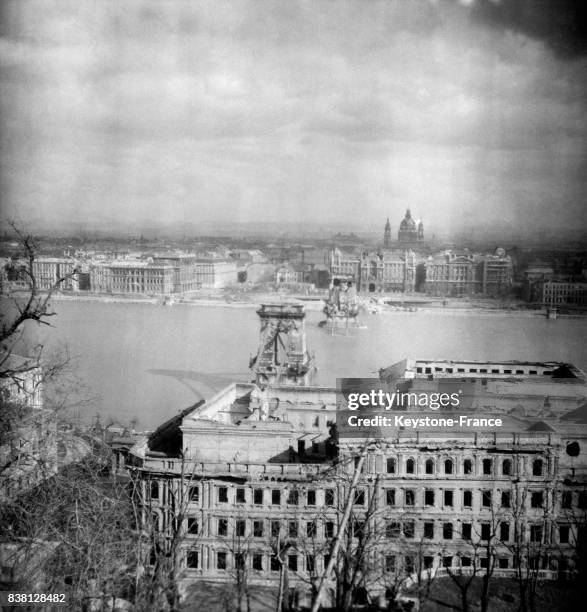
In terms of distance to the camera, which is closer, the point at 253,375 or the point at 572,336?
the point at 572,336

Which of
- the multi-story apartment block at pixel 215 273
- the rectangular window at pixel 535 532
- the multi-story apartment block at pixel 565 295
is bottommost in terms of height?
the rectangular window at pixel 535 532

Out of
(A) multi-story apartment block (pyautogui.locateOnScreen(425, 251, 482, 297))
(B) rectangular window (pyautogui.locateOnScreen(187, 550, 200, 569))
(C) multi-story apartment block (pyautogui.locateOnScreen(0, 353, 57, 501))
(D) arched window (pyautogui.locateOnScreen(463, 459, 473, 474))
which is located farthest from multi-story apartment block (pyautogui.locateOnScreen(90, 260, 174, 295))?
(D) arched window (pyautogui.locateOnScreen(463, 459, 473, 474))

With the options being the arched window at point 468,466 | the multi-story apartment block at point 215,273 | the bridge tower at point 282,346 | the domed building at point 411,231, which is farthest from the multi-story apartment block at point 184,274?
the arched window at point 468,466

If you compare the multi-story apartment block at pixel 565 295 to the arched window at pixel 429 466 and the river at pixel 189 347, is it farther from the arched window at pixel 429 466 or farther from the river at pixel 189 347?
the arched window at pixel 429 466

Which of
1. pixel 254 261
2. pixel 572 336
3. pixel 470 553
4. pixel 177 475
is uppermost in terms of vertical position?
pixel 254 261

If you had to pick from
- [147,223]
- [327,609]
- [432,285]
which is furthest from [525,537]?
[147,223]

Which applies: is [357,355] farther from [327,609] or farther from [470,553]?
[327,609]

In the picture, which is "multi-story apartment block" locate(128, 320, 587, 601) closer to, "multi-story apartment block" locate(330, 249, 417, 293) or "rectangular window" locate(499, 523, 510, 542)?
"rectangular window" locate(499, 523, 510, 542)
